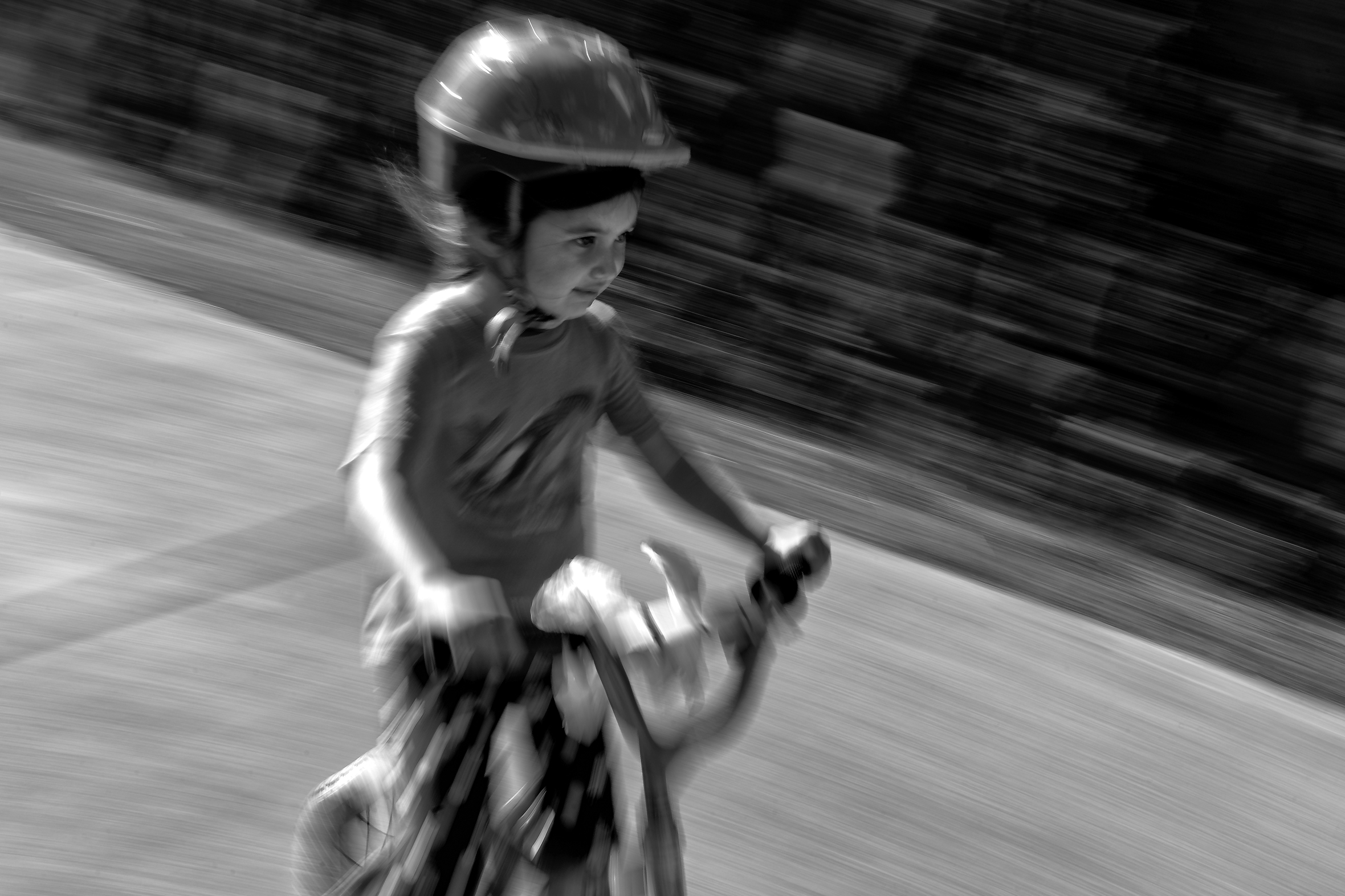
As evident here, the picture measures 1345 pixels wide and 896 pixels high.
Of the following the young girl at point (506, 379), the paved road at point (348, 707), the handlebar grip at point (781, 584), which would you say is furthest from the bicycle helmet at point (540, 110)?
the paved road at point (348, 707)

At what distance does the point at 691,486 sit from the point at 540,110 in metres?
0.70

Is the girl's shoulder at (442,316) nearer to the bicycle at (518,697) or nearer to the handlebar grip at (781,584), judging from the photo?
the bicycle at (518,697)

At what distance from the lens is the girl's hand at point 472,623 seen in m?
1.79

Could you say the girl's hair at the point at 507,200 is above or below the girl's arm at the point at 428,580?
above

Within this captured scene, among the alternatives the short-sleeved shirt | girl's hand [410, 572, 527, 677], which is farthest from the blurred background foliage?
girl's hand [410, 572, 527, 677]

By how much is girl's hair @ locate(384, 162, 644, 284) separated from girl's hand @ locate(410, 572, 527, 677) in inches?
23.7

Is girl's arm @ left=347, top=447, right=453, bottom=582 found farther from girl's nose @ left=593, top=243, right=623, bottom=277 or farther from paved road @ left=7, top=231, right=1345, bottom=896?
paved road @ left=7, top=231, right=1345, bottom=896

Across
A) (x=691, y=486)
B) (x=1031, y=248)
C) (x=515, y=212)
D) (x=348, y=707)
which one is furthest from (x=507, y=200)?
(x=1031, y=248)

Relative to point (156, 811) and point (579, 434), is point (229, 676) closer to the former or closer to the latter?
point (156, 811)

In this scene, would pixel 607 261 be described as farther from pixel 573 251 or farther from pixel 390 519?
pixel 390 519

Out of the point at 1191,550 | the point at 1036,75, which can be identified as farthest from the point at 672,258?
the point at 1191,550

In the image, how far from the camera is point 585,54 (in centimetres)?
223

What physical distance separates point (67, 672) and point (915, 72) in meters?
3.89

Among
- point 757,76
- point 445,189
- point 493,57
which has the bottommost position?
point 757,76
